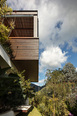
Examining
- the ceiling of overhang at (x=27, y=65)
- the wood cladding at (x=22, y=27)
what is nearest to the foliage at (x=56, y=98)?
the ceiling of overhang at (x=27, y=65)

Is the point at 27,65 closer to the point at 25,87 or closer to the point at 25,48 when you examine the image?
the point at 25,87

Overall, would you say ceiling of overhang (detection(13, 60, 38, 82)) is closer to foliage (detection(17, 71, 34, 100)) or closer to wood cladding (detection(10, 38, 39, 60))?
wood cladding (detection(10, 38, 39, 60))

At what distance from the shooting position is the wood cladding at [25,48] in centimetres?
528

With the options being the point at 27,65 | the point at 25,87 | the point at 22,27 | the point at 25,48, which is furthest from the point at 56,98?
the point at 22,27

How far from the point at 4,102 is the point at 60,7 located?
17.9 ft

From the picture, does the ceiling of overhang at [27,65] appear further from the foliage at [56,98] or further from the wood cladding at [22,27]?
the foliage at [56,98]

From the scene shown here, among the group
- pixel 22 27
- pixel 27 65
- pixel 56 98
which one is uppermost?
pixel 22 27

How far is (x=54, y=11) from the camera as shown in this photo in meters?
5.85

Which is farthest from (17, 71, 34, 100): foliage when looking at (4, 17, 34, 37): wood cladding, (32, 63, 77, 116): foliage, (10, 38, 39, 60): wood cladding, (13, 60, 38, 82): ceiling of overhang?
(32, 63, 77, 116): foliage

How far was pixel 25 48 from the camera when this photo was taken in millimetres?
5434

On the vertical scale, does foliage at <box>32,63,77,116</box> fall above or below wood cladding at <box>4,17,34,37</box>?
below

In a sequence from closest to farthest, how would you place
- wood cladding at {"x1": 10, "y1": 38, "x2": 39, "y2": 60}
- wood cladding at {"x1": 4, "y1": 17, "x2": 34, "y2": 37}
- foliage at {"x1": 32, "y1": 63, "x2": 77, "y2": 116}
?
wood cladding at {"x1": 10, "y1": 38, "x2": 39, "y2": 60} → wood cladding at {"x1": 4, "y1": 17, "x2": 34, "y2": 37} → foliage at {"x1": 32, "y1": 63, "x2": 77, "y2": 116}

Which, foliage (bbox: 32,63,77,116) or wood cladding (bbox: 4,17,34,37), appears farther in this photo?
foliage (bbox: 32,63,77,116)

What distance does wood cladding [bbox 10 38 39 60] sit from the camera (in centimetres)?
528
